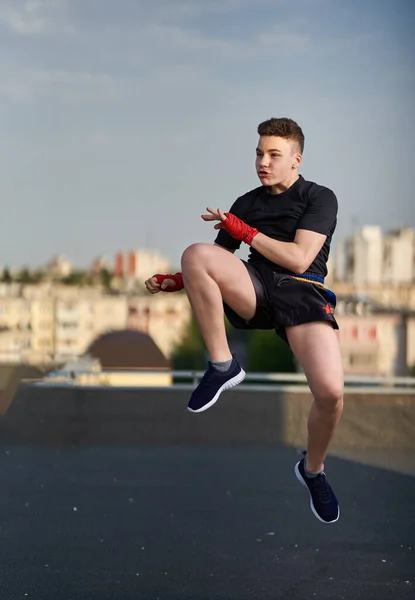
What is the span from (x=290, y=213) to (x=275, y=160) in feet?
0.65

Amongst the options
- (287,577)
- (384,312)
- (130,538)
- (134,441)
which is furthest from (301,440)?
(384,312)

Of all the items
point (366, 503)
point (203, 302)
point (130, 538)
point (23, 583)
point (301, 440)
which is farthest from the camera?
point (301, 440)

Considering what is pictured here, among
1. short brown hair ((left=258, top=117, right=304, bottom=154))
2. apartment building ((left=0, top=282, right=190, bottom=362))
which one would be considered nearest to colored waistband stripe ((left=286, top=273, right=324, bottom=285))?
short brown hair ((left=258, top=117, right=304, bottom=154))

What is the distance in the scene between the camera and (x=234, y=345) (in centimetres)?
12400

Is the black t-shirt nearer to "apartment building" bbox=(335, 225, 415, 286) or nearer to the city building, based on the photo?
"apartment building" bbox=(335, 225, 415, 286)

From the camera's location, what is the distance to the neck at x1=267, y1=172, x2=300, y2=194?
170 inches

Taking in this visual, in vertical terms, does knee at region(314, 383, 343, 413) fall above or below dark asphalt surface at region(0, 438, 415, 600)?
above

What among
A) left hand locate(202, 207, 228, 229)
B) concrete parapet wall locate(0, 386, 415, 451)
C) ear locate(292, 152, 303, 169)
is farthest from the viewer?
concrete parapet wall locate(0, 386, 415, 451)

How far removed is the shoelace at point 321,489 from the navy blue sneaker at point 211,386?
66cm

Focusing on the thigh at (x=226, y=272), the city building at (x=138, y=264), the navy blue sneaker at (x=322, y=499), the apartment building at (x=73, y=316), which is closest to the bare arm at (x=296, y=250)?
the thigh at (x=226, y=272)

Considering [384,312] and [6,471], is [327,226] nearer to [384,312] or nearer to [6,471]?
[6,471]

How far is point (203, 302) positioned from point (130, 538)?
12.4 ft

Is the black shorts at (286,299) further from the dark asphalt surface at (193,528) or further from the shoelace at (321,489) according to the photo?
the dark asphalt surface at (193,528)

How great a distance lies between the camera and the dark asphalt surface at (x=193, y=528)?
254 inches
